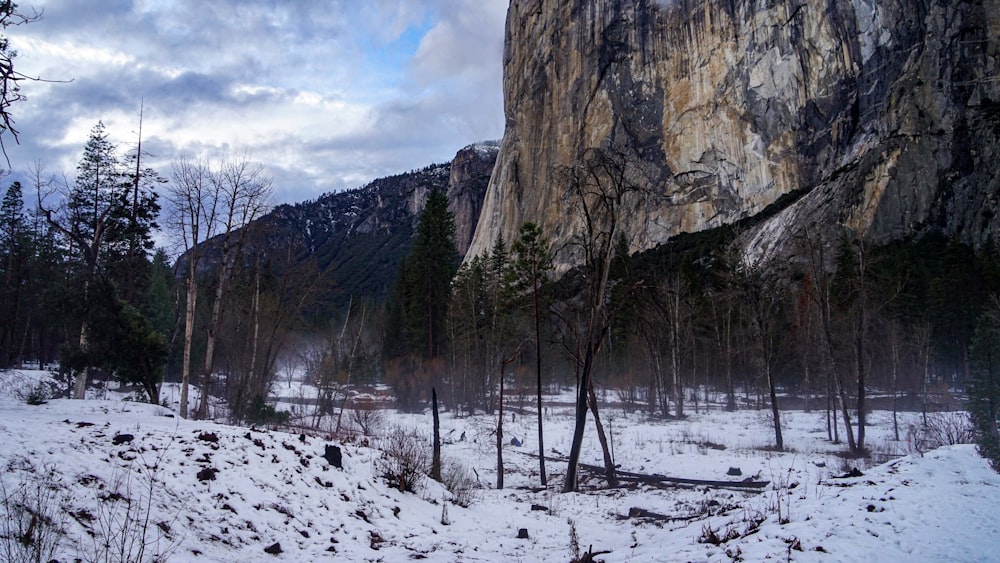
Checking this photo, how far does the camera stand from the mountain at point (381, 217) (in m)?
129

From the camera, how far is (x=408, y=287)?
45.9 meters

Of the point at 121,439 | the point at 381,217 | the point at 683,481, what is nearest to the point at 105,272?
the point at 121,439

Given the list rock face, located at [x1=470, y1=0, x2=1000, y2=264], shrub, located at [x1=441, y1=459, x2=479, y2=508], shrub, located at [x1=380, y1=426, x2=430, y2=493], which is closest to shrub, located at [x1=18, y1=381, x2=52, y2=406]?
shrub, located at [x1=380, y1=426, x2=430, y2=493]

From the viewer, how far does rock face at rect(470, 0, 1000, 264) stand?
4497 cm

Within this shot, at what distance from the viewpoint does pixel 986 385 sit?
435 inches

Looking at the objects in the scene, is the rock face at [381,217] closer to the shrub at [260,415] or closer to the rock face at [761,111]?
the rock face at [761,111]

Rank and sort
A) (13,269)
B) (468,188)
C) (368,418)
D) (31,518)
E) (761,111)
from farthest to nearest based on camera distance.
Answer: (468,188)
(761,111)
(13,269)
(368,418)
(31,518)

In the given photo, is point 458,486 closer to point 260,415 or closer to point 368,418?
point 260,415

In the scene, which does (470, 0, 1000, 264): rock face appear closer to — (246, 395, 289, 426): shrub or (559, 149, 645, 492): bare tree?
(559, 149, 645, 492): bare tree

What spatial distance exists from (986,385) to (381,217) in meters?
156

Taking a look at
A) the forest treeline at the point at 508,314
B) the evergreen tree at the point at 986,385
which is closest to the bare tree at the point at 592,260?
the forest treeline at the point at 508,314

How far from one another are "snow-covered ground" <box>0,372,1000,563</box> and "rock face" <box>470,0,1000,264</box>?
99.9ft

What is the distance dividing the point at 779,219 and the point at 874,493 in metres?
52.1

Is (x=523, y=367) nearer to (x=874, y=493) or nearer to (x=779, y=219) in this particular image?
(x=779, y=219)
